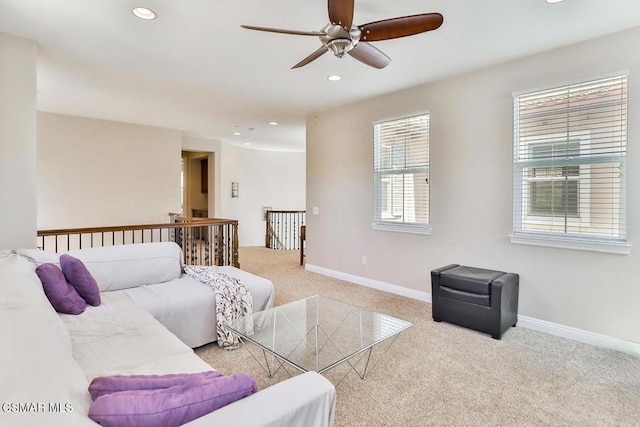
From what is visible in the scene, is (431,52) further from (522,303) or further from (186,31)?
(522,303)

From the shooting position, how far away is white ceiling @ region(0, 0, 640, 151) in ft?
7.95

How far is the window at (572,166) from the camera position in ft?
9.11

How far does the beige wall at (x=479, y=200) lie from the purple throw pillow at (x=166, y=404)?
3.18 metres

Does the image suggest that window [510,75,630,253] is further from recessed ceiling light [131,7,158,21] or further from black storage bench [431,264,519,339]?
recessed ceiling light [131,7,158,21]

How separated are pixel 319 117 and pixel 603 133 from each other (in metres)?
3.68

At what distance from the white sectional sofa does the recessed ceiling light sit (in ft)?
6.22

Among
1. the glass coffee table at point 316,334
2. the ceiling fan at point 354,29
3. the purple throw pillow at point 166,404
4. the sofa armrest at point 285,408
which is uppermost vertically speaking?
the ceiling fan at point 354,29

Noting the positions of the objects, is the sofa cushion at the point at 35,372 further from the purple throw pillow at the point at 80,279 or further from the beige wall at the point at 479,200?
the beige wall at the point at 479,200

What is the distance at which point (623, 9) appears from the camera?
7.90ft

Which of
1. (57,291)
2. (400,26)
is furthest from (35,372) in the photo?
(400,26)

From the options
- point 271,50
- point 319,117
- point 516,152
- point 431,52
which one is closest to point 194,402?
point 271,50

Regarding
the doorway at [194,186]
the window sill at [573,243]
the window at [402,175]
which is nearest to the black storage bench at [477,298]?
the window sill at [573,243]

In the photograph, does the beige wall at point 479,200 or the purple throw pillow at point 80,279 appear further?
the beige wall at point 479,200

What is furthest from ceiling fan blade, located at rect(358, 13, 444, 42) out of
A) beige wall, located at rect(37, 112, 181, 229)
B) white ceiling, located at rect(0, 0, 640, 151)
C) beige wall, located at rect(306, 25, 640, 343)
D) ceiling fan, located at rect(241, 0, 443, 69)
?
beige wall, located at rect(37, 112, 181, 229)
